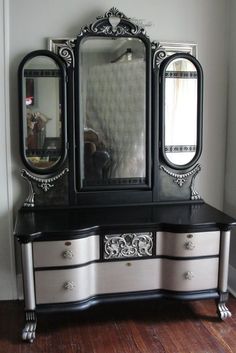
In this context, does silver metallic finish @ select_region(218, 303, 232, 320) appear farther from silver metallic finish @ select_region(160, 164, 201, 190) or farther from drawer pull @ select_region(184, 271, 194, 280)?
silver metallic finish @ select_region(160, 164, 201, 190)

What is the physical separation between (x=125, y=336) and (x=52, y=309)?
45 cm

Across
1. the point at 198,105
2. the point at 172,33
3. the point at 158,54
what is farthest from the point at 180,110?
the point at 172,33

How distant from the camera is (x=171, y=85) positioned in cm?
252

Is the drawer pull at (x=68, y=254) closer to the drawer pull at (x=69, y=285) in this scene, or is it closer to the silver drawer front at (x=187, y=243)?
the drawer pull at (x=69, y=285)

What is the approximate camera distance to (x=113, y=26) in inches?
94.7

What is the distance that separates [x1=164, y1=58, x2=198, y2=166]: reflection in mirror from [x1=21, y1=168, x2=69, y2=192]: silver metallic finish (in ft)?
2.44

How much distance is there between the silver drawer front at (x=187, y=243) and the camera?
217 cm

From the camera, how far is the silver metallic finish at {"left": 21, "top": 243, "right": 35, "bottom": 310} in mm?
2051

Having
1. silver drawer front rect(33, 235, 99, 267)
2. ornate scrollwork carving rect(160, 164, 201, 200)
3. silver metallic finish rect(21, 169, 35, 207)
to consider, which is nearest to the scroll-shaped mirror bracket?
ornate scrollwork carving rect(160, 164, 201, 200)

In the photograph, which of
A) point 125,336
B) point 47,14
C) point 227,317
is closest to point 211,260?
point 227,317

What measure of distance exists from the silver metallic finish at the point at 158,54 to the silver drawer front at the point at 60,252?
124 centimetres

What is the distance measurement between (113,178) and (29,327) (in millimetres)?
1060

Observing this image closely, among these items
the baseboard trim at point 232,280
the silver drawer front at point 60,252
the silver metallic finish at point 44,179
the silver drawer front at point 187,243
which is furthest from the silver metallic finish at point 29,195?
the baseboard trim at point 232,280

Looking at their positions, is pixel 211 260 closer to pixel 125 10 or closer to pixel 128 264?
pixel 128 264
